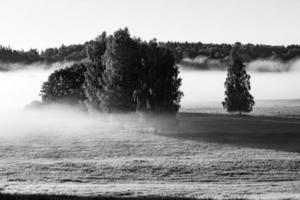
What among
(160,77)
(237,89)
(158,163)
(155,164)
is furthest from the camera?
(237,89)

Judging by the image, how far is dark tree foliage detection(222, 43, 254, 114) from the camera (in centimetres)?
9769

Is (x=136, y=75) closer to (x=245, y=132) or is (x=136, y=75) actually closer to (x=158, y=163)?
(x=245, y=132)

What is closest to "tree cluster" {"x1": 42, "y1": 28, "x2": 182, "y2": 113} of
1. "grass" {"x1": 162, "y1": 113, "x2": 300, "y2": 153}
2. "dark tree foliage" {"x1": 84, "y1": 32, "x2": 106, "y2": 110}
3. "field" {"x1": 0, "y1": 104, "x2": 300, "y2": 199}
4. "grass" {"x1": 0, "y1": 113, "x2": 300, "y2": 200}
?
"dark tree foliage" {"x1": 84, "y1": 32, "x2": 106, "y2": 110}

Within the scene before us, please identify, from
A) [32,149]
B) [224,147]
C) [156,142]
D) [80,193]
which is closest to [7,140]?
[32,149]

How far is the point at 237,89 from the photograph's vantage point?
9869 cm

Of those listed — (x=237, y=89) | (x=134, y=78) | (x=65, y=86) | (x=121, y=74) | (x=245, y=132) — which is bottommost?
(x=245, y=132)

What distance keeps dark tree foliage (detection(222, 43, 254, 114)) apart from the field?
80.5 feet

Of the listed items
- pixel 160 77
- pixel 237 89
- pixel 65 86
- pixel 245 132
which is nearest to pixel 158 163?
pixel 160 77

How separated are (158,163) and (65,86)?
58.6 m

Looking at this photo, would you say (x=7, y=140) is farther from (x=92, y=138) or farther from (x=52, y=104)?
(x=52, y=104)

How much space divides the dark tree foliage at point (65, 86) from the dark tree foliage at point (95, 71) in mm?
14936

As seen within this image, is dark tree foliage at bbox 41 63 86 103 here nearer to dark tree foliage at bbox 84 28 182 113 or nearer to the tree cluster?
the tree cluster

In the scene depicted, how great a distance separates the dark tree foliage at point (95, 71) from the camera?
79537 millimetres

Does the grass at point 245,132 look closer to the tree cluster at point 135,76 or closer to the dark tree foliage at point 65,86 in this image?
the tree cluster at point 135,76
